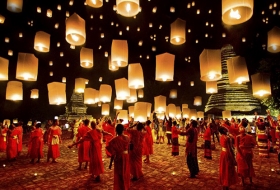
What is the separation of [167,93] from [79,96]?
13.7m

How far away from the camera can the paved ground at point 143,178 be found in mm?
5793

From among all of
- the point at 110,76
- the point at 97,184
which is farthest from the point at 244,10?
the point at 110,76

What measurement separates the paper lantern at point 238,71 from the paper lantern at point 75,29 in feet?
19.6

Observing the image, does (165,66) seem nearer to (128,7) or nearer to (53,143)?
(128,7)

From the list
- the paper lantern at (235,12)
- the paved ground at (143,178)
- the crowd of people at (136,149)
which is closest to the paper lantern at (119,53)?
the crowd of people at (136,149)

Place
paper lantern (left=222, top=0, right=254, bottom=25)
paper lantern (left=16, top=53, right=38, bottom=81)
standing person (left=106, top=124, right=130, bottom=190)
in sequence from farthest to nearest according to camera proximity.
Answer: paper lantern (left=16, top=53, right=38, bottom=81)
standing person (left=106, top=124, right=130, bottom=190)
paper lantern (left=222, top=0, right=254, bottom=25)

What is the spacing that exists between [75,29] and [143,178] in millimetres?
5327

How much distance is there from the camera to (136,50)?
28.7 m

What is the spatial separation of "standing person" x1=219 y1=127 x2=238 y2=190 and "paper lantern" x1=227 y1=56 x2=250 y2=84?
11.2 ft

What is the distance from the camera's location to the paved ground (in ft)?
19.0

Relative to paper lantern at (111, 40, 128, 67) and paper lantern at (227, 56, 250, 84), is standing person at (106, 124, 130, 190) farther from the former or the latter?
paper lantern at (227, 56, 250, 84)

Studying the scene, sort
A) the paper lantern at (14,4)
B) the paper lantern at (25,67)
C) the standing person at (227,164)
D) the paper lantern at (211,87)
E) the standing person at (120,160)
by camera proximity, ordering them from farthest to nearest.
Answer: the paper lantern at (211,87), the paper lantern at (14,4), the paper lantern at (25,67), the standing person at (227,164), the standing person at (120,160)

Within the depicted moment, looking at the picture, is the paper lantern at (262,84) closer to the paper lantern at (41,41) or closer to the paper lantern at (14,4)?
the paper lantern at (41,41)

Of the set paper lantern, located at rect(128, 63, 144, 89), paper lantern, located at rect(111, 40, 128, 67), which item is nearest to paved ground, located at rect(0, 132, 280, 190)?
paper lantern, located at rect(128, 63, 144, 89)
